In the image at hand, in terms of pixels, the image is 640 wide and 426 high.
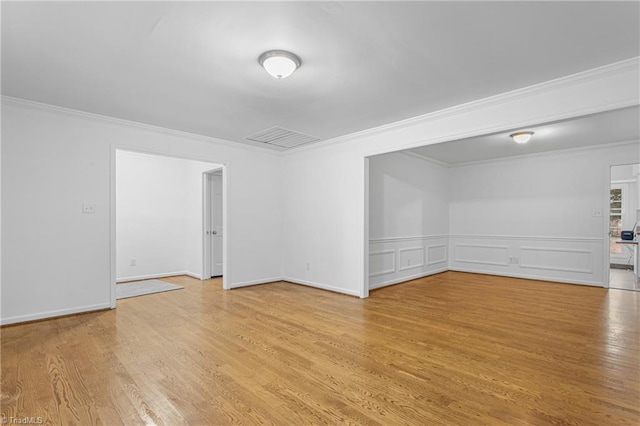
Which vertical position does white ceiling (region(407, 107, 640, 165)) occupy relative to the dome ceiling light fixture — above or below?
above

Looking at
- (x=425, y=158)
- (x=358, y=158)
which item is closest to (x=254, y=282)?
(x=358, y=158)

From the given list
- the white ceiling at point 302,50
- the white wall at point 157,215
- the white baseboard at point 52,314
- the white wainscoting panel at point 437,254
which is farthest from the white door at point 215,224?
the white wainscoting panel at point 437,254

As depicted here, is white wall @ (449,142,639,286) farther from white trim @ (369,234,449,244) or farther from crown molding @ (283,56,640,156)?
crown molding @ (283,56,640,156)

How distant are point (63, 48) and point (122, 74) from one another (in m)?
0.49

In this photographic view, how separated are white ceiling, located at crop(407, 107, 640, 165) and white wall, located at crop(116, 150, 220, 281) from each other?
462 centimetres

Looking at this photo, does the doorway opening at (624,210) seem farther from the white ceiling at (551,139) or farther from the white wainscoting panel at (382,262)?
the white wainscoting panel at (382,262)

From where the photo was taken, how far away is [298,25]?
2252mm

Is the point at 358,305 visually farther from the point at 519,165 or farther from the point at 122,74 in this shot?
the point at 519,165

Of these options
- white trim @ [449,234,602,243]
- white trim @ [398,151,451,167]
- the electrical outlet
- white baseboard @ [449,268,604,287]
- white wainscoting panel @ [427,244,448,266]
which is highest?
white trim @ [398,151,451,167]

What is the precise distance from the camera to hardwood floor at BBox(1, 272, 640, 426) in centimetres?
195

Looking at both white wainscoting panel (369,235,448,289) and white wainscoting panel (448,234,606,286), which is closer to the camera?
white wainscoting panel (369,235,448,289)

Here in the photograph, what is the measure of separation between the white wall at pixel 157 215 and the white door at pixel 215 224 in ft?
0.75

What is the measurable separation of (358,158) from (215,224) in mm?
3384

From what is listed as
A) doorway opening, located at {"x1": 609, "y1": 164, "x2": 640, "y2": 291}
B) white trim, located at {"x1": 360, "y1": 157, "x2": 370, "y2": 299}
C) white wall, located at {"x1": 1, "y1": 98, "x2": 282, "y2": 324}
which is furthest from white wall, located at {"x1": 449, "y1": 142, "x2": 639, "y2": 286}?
Answer: white wall, located at {"x1": 1, "y1": 98, "x2": 282, "y2": 324}
